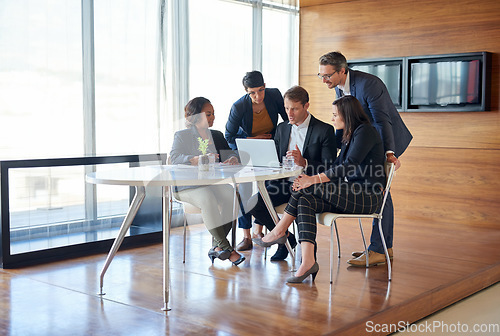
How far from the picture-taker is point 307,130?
4.13 meters

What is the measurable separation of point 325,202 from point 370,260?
0.68 meters

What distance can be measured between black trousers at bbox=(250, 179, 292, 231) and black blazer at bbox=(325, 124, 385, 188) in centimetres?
47

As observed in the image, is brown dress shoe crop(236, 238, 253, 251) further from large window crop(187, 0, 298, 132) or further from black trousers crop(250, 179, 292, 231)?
large window crop(187, 0, 298, 132)

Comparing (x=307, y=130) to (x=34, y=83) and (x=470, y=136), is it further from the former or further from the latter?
(x=470, y=136)

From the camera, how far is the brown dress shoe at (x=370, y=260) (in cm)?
413

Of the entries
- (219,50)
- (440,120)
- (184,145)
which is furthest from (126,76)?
(440,120)

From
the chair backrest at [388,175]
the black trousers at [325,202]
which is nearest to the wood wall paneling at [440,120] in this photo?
the chair backrest at [388,175]

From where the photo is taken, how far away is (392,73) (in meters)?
6.64

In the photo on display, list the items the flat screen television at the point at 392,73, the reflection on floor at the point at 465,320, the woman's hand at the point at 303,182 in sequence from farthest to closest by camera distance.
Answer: the flat screen television at the point at 392,73 < the woman's hand at the point at 303,182 < the reflection on floor at the point at 465,320

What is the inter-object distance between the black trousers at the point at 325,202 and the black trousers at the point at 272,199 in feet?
1.48

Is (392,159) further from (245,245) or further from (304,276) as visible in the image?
(245,245)

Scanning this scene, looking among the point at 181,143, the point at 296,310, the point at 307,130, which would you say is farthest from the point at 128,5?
the point at 296,310

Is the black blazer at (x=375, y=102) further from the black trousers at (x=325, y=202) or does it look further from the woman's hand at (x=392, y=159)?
the black trousers at (x=325, y=202)

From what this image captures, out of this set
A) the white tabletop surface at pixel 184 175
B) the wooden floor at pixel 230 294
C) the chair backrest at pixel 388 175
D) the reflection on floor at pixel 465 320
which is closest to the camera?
the wooden floor at pixel 230 294
